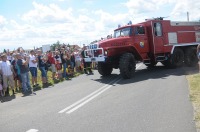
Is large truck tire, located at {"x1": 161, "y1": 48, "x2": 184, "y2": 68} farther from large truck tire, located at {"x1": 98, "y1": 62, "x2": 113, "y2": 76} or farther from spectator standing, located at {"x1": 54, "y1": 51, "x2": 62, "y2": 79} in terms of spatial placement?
spectator standing, located at {"x1": 54, "y1": 51, "x2": 62, "y2": 79}

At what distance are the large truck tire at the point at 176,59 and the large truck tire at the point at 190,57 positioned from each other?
1.48 ft

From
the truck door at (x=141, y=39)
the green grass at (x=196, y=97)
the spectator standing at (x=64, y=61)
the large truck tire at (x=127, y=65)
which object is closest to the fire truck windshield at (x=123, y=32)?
the truck door at (x=141, y=39)

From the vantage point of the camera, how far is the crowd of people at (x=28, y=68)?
1308 centimetres

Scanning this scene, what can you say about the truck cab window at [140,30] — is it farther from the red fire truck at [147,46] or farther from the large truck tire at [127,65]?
the large truck tire at [127,65]

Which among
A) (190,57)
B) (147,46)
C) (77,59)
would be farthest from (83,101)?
(190,57)

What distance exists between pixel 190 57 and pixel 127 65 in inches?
237

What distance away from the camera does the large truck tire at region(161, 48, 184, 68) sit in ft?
57.4

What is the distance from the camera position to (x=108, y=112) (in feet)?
25.7

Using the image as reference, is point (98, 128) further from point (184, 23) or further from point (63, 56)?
point (184, 23)

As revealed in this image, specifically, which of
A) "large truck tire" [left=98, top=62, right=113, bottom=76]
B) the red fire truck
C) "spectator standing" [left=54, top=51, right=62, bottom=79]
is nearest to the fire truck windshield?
the red fire truck

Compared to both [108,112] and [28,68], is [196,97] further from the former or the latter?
[28,68]

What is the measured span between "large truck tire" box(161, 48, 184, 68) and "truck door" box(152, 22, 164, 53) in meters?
0.91

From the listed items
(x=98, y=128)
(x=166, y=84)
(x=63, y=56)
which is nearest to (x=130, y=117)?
(x=98, y=128)

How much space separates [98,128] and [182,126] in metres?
1.75
